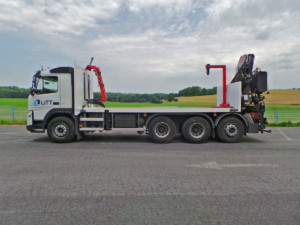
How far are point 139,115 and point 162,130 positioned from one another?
106 cm

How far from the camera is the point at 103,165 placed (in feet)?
17.1

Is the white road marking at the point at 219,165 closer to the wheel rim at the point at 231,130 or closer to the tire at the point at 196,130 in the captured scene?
the tire at the point at 196,130

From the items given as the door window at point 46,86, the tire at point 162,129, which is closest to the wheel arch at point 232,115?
the tire at point 162,129

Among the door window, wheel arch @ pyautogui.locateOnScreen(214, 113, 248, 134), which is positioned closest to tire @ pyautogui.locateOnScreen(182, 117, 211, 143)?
wheel arch @ pyautogui.locateOnScreen(214, 113, 248, 134)

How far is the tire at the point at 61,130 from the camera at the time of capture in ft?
26.7

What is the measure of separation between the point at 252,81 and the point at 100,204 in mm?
7450

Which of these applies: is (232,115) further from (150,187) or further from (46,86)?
(46,86)

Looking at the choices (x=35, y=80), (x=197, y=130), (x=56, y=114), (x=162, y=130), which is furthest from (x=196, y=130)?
(x=35, y=80)

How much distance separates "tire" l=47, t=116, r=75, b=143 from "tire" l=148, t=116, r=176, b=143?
9.71ft

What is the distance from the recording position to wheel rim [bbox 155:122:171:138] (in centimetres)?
816

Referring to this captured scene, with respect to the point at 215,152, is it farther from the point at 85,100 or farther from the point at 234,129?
the point at 85,100

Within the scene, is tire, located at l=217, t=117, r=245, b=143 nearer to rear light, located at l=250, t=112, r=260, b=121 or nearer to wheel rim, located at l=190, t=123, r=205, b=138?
rear light, located at l=250, t=112, r=260, b=121

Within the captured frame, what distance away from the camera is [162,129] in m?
8.20

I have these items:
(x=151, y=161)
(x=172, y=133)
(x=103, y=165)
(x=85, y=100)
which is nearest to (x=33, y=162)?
(x=103, y=165)
